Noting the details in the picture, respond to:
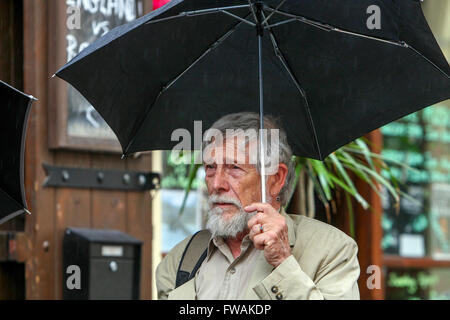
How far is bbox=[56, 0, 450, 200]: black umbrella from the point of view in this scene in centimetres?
329

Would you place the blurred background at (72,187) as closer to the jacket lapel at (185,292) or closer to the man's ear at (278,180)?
the man's ear at (278,180)

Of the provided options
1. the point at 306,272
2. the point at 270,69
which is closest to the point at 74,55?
the point at 270,69

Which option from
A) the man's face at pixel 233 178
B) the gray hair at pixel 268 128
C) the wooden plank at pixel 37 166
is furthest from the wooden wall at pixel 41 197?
the man's face at pixel 233 178

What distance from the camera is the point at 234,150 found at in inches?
133

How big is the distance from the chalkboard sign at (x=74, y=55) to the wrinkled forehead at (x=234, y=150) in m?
2.19

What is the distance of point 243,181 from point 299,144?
1.61ft

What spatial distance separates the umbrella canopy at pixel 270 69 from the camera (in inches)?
Answer: 129

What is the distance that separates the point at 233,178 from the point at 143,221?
8.60ft

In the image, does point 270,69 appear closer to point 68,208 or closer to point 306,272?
point 306,272

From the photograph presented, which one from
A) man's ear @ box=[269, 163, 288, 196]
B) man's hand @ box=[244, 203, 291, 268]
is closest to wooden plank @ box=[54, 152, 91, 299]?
man's ear @ box=[269, 163, 288, 196]

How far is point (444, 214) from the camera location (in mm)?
7910

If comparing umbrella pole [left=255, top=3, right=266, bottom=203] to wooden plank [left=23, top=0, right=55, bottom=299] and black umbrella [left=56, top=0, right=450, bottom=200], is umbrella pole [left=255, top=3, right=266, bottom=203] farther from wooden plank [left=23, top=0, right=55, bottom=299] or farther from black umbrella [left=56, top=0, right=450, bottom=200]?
wooden plank [left=23, top=0, right=55, bottom=299]

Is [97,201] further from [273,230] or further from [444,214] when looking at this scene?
[444,214]
